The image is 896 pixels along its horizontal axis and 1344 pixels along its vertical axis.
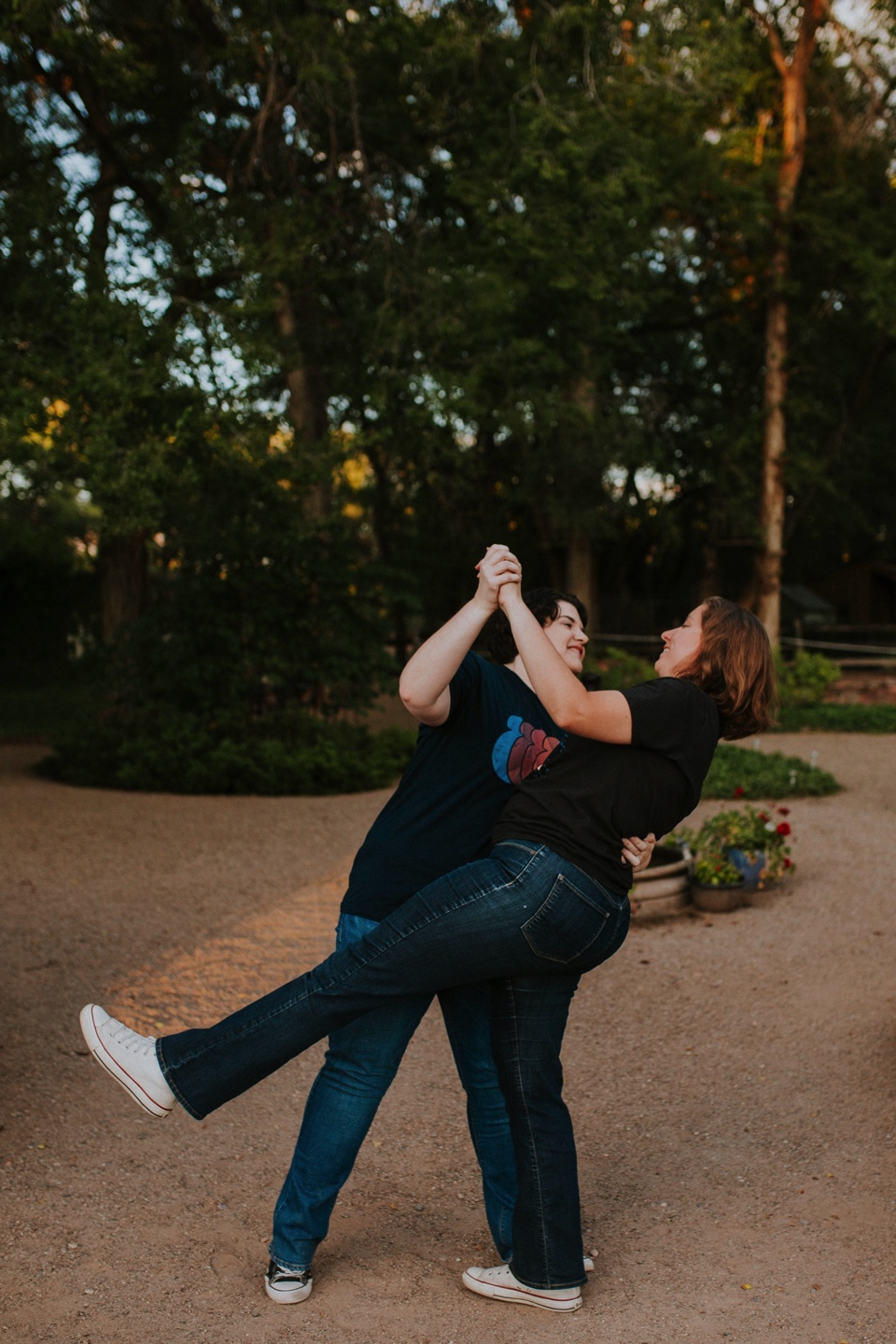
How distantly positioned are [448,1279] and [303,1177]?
53 centimetres

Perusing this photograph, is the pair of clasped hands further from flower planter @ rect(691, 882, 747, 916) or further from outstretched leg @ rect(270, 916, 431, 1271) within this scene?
flower planter @ rect(691, 882, 747, 916)

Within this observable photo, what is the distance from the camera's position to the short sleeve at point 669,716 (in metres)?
2.57

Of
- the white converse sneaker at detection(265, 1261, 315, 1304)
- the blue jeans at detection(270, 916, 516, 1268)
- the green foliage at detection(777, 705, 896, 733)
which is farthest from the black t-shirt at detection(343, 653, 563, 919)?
the green foliage at detection(777, 705, 896, 733)

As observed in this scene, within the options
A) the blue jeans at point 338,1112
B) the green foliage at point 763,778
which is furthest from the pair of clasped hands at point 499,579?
the green foliage at point 763,778

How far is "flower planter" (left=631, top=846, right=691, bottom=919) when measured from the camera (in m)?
6.86

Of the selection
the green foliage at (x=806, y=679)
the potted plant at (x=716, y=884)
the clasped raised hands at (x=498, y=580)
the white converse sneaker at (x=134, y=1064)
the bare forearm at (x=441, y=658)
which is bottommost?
the potted plant at (x=716, y=884)

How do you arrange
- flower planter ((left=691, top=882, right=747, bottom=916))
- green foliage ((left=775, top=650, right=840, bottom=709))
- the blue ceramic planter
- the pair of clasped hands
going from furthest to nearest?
green foliage ((left=775, top=650, right=840, bottom=709)) < the blue ceramic planter < flower planter ((left=691, top=882, right=747, bottom=916)) < the pair of clasped hands

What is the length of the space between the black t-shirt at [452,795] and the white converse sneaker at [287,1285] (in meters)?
0.88

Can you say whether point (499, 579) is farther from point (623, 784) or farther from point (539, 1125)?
point (539, 1125)

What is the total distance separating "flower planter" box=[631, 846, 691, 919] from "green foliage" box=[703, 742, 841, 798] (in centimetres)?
346

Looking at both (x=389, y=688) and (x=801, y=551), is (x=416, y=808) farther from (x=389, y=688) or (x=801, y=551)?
(x=801, y=551)

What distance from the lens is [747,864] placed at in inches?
287

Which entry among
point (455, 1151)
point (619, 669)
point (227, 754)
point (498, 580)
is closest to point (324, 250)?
point (227, 754)

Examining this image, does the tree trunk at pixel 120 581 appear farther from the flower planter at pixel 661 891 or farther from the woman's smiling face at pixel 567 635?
the woman's smiling face at pixel 567 635
